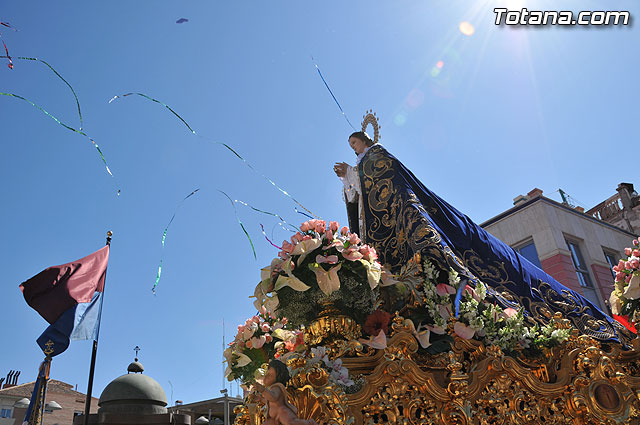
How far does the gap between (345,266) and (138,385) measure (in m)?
13.9

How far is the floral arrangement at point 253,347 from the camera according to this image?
5371mm

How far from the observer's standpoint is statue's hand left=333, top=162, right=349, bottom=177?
7082 mm

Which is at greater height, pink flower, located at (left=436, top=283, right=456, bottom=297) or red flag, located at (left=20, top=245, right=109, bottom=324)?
red flag, located at (left=20, top=245, right=109, bottom=324)

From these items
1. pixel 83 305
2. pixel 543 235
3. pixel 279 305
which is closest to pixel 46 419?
pixel 83 305

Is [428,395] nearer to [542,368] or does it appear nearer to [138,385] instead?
[542,368]

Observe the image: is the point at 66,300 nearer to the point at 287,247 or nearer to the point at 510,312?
the point at 287,247

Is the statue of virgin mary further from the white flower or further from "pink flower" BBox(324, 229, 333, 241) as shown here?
"pink flower" BBox(324, 229, 333, 241)

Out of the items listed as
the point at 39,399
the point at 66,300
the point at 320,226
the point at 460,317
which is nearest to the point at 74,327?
the point at 66,300

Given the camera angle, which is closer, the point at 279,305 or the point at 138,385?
the point at 279,305

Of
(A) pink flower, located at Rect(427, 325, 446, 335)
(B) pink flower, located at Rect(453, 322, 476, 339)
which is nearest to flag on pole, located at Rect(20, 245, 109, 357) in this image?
(A) pink flower, located at Rect(427, 325, 446, 335)

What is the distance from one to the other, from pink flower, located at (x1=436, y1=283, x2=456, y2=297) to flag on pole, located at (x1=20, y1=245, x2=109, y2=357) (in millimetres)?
7619

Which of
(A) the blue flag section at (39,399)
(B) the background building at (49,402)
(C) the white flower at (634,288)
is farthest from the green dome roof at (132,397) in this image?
(B) the background building at (49,402)

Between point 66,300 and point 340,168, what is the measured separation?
248 inches

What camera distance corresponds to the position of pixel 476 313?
456 cm
